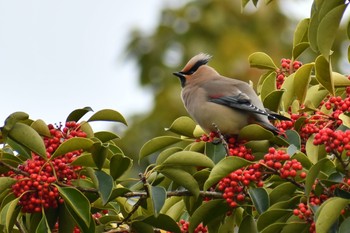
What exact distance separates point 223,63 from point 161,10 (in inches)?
89.1

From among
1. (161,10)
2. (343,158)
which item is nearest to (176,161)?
(343,158)

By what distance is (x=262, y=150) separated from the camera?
177 inches

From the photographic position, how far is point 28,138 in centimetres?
398

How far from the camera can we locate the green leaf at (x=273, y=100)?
15.2 ft

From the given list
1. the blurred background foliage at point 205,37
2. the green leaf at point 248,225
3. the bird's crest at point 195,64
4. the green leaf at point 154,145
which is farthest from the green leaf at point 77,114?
the blurred background foliage at point 205,37

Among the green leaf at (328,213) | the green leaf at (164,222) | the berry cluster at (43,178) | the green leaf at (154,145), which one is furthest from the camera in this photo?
the green leaf at (154,145)

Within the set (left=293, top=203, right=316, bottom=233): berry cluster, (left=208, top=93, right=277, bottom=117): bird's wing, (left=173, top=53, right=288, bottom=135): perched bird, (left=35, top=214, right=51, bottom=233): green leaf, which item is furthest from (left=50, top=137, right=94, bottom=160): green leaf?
(left=208, top=93, right=277, bottom=117): bird's wing

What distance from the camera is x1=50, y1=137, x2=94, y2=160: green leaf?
400cm

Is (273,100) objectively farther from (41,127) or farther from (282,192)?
(41,127)

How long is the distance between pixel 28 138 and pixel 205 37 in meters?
11.8

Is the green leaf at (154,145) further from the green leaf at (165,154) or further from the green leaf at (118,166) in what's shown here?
the green leaf at (118,166)

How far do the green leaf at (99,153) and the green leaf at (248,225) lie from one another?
2.18ft

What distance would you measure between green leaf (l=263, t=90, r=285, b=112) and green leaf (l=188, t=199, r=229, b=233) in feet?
2.39

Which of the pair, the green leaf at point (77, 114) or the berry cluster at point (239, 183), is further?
the green leaf at point (77, 114)
